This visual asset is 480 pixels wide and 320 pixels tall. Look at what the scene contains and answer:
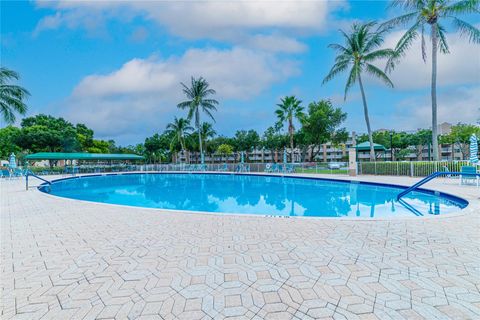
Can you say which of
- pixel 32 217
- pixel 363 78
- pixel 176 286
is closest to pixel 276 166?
pixel 363 78

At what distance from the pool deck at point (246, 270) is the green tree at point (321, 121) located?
2283cm

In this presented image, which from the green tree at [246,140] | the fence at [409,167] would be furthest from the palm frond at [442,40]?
the green tree at [246,140]

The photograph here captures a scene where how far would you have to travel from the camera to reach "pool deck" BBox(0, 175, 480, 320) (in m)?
2.00

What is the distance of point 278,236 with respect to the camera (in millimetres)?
3844

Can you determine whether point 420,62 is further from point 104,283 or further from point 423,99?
point 104,283

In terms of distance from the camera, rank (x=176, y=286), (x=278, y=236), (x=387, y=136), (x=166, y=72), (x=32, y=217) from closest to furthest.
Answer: (x=176, y=286), (x=278, y=236), (x=32, y=217), (x=166, y=72), (x=387, y=136)

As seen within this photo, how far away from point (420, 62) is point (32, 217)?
65.4 ft

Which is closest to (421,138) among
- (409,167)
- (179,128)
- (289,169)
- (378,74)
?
(378,74)

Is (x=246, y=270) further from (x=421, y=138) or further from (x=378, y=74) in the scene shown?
(x=421, y=138)

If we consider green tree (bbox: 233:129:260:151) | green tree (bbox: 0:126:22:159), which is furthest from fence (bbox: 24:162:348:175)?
green tree (bbox: 233:129:260:151)

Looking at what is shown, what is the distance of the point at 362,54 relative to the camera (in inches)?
698

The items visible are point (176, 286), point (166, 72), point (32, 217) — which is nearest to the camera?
point (176, 286)

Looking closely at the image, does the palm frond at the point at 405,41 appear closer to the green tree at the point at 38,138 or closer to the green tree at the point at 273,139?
the green tree at the point at 273,139

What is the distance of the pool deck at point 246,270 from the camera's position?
200 cm
